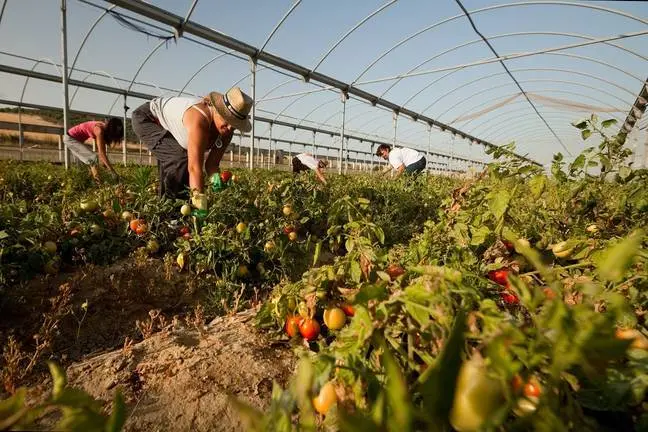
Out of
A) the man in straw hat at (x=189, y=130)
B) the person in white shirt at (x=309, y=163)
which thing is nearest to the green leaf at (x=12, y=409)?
the man in straw hat at (x=189, y=130)

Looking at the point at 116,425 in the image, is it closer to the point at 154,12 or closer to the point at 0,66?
the point at 154,12

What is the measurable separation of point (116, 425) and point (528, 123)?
2220 cm

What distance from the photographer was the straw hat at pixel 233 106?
2.64 m

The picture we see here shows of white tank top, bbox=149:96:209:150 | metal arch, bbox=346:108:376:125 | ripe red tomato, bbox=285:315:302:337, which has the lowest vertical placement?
ripe red tomato, bbox=285:315:302:337

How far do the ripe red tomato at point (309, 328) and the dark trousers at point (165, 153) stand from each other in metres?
2.04

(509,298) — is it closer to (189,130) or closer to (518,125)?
(189,130)

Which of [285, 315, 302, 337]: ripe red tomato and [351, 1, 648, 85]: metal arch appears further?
[351, 1, 648, 85]: metal arch

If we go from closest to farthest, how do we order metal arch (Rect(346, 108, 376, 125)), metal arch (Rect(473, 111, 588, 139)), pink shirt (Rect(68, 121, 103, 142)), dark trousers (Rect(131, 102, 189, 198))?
1. dark trousers (Rect(131, 102, 189, 198))
2. pink shirt (Rect(68, 121, 103, 142))
3. metal arch (Rect(473, 111, 588, 139))
4. metal arch (Rect(346, 108, 376, 125))

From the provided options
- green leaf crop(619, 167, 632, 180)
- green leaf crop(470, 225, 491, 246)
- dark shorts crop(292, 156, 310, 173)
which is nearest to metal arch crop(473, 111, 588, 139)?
dark shorts crop(292, 156, 310, 173)

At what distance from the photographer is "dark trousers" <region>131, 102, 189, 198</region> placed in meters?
2.99

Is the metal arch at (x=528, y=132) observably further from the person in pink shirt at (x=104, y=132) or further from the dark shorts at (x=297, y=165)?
the person in pink shirt at (x=104, y=132)

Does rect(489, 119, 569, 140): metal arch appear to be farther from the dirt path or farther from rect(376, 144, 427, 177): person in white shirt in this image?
the dirt path

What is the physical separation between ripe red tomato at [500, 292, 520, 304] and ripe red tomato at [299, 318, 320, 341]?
576 millimetres

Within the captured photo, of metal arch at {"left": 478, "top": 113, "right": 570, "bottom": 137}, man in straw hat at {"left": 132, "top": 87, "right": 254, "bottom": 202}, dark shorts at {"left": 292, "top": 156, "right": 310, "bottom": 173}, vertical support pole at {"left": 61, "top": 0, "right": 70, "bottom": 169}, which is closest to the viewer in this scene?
man in straw hat at {"left": 132, "top": 87, "right": 254, "bottom": 202}
